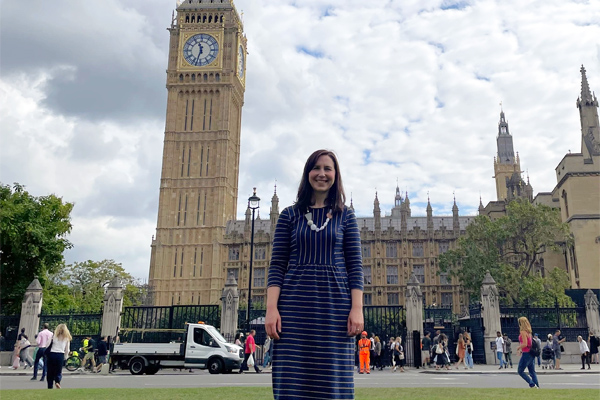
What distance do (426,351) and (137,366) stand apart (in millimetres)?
11217

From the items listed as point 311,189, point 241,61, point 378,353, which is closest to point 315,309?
→ point 311,189

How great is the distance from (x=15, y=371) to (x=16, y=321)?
201 inches

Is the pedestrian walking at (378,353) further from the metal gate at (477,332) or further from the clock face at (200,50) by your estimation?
the clock face at (200,50)

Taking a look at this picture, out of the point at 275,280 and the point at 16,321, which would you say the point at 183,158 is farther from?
the point at 275,280

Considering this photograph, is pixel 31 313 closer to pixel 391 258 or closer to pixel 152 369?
pixel 152 369

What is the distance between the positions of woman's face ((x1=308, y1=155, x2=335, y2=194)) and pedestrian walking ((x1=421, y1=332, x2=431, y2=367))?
18.2 meters

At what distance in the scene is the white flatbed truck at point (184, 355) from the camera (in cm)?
1606

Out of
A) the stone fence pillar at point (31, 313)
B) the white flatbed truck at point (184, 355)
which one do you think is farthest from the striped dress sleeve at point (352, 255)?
the stone fence pillar at point (31, 313)

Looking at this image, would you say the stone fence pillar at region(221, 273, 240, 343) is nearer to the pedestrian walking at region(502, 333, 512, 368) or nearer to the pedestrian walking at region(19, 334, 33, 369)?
the pedestrian walking at region(19, 334, 33, 369)

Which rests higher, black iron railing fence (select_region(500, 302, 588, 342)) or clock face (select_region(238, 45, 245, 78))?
clock face (select_region(238, 45, 245, 78))

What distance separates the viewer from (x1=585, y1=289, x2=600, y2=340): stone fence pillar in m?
21.1

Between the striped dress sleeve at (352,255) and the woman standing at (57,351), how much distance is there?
793cm

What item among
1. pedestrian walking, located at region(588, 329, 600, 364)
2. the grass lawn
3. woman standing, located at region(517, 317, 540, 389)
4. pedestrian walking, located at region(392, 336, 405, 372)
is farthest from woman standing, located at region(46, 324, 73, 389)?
pedestrian walking, located at region(588, 329, 600, 364)

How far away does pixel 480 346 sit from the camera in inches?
837
